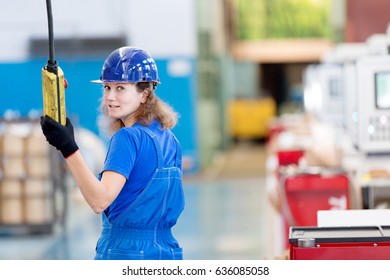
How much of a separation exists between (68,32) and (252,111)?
1199cm

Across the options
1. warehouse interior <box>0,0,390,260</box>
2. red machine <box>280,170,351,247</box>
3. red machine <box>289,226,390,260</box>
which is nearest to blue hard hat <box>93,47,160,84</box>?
warehouse interior <box>0,0,390,260</box>

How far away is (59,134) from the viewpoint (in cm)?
288

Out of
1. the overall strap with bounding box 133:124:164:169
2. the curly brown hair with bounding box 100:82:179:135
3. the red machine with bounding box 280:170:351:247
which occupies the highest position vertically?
the curly brown hair with bounding box 100:82:179:135

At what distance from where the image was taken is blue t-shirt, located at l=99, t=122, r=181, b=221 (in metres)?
3.15

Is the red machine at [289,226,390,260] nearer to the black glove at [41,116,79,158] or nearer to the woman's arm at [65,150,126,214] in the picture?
the woman's arm at [65,150,126,214]

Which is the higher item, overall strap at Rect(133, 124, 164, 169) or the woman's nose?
the woman's nose

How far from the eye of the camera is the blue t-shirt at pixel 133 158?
3.15 m

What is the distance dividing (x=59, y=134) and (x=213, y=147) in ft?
58.2

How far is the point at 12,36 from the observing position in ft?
52.3

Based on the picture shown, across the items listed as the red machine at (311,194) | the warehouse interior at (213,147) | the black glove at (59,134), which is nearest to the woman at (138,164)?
the black glove at (59,134)

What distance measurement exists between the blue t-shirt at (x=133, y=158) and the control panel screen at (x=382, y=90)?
124 inches

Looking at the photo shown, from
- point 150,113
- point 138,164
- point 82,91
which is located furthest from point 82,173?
point 82,91

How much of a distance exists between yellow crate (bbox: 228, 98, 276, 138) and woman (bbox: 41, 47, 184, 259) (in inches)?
931

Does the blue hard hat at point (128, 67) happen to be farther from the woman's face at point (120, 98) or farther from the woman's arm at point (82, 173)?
the woman's arm at point (82, 173)
